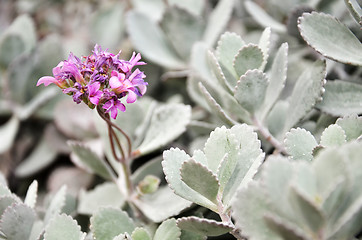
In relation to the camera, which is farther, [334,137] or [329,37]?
[329,37]

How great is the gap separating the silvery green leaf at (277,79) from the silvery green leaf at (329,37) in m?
0.05

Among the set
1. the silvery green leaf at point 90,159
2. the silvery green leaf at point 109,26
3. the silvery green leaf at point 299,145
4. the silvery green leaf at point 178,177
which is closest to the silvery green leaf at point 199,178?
the silvery green leaf at point 178,177

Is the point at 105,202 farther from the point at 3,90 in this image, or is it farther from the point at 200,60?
the point at 3,90

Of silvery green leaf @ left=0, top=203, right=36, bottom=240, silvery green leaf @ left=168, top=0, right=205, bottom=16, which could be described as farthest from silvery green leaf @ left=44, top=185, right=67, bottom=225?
silvery green leaf @ left=168, top=0, right=205, bottom=16

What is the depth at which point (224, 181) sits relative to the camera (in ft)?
2.45

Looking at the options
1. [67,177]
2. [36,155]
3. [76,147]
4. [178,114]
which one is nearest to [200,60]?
[178,114]

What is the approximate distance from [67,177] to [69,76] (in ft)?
1.76

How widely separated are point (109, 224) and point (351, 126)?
0.46 meters

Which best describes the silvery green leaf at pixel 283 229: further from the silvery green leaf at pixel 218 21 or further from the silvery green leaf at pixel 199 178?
the silvery green leaf at pixel 218 21

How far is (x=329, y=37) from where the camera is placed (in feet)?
2.79

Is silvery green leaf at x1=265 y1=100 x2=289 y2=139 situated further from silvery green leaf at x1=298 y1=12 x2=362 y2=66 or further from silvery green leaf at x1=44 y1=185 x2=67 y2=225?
silvery green leaf at x1=44 y1=185 x2=67 y2=225

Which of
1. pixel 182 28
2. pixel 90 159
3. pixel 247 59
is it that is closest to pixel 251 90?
pixel 247 59

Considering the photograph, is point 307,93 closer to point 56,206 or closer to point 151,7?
point 56,206

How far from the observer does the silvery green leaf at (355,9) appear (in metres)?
0.79
